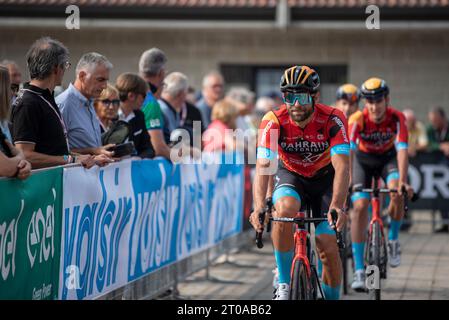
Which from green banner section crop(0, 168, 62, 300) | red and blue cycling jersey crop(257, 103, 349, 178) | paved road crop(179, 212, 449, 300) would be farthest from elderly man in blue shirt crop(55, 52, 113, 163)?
paved road crop(179, 212, 449, 300)

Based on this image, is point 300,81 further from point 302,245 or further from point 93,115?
point 93,115

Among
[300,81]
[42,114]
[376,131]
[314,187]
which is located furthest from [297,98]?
[376,131]

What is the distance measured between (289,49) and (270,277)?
11.5 meters

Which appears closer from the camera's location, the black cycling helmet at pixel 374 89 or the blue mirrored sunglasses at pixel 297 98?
the blue mirrored sunglasses at pixel 297 98

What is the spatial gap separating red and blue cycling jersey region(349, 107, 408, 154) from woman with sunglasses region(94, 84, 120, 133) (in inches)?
113

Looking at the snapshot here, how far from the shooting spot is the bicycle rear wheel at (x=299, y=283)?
21.9 ft

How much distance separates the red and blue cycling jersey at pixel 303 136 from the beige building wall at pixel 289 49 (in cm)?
1458

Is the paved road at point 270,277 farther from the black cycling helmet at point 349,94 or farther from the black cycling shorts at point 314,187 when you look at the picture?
the black cycling shorts at point 314,187

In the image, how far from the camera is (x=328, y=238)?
732 centimetres

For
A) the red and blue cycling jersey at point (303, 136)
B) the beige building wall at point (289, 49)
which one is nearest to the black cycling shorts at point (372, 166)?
the red and blue cycling jersey at point (303, 136)

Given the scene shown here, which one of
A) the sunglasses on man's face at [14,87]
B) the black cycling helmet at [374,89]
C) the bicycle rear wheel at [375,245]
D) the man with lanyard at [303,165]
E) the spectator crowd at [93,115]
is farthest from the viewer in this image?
the black cycling helmet at [374,89]
